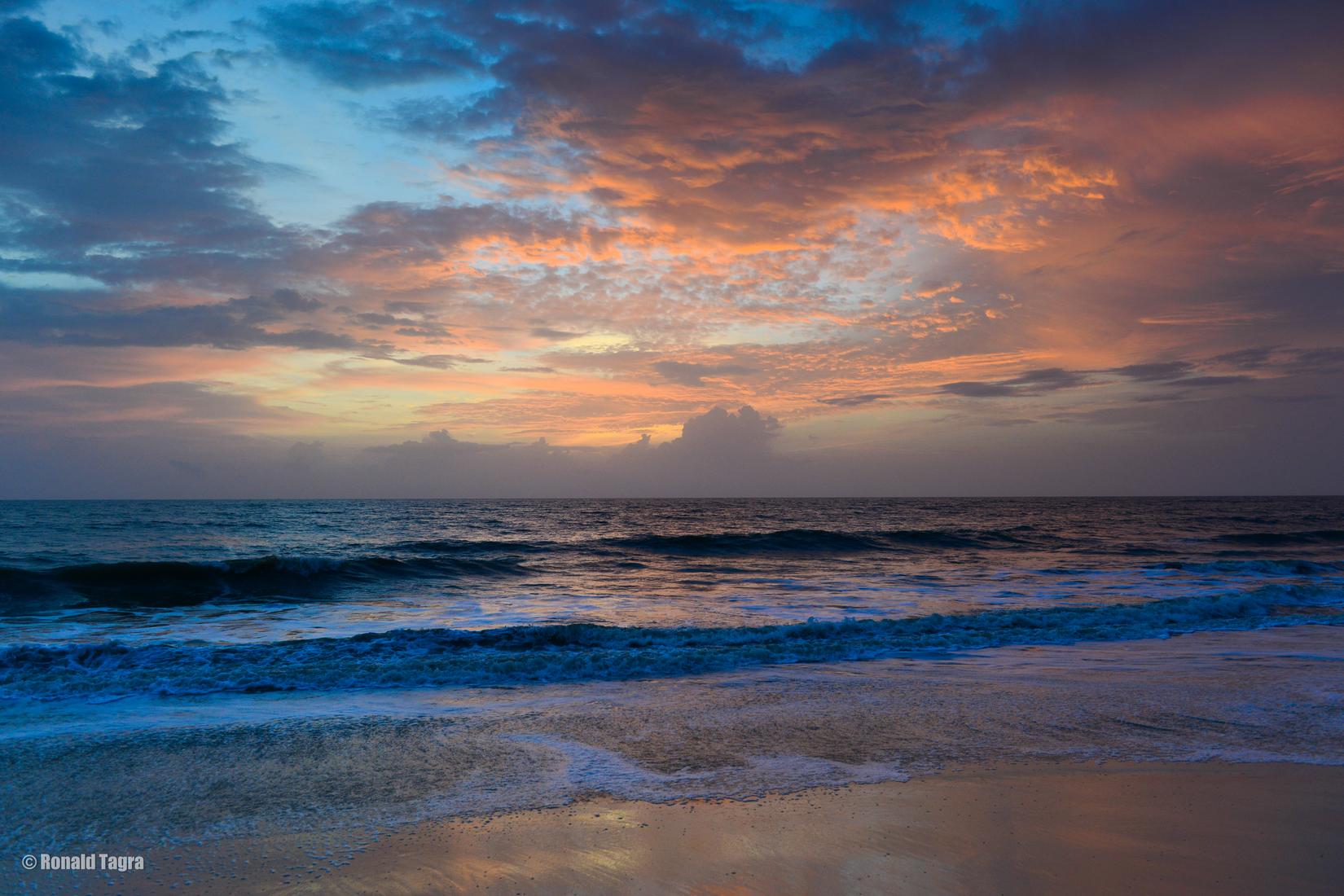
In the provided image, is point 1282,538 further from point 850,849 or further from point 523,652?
point 850,849

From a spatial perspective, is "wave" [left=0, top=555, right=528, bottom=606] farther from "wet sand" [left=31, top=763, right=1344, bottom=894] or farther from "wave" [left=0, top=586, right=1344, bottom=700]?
"wet sand" [left=31, top=763, right=1344, bottom=894]

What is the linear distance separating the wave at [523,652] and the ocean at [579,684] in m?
0.06

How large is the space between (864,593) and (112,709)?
16.8 meters

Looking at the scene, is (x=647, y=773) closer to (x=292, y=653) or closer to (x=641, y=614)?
(x=292, y=653)

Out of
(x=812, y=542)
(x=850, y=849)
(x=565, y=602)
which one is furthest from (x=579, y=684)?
(x=812, y=542)

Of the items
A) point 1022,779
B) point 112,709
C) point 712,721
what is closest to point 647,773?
point 712,721

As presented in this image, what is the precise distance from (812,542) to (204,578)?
90.6 feet

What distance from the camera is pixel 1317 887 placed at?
14.2 ft

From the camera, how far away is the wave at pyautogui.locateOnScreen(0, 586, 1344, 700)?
998cm

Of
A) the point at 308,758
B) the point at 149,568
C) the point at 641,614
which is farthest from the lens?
the point at 149,568

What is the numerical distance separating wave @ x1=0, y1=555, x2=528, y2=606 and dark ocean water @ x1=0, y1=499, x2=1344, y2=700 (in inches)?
4.3

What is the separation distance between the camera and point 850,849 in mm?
4832

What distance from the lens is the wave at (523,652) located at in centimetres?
998

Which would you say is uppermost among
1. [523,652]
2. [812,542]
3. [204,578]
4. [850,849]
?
[850,849]
